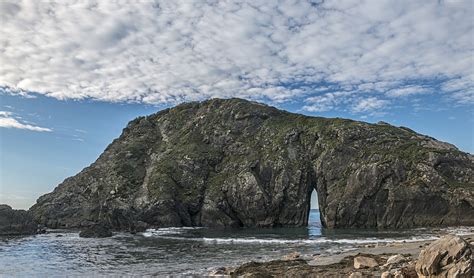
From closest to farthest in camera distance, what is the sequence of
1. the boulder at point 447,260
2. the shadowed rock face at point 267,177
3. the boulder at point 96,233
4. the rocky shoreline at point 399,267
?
1. the boulder at point 447,260
2. the rocky shoreline at point 399,267
3. the boulder at point 96,233
4. the shadowed rock face at point 267,177

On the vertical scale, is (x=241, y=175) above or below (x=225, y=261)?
above

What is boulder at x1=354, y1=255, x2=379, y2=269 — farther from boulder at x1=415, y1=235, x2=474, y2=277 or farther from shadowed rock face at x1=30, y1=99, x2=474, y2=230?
shadowed rock face at x1=30, y1=99, x2=474, y2=230

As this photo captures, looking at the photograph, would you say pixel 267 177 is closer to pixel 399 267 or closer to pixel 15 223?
pixel 15 223

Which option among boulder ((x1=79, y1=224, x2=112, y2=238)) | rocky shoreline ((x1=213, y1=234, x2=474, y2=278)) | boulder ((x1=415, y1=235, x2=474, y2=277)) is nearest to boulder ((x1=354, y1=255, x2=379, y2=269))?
rocky shoreline ((x1=213, y1=234, x2=474, y2=278))

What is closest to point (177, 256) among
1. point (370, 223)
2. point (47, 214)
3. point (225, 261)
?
point (225, 261)

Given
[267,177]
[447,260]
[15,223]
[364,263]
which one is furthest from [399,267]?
[15,223]

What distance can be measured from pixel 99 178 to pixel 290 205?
61.3 metres

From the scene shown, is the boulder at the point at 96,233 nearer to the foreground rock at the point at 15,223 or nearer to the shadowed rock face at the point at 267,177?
the shadowed rock face at the point at 267,177

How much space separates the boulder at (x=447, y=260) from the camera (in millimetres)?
16344

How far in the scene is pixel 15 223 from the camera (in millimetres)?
90125

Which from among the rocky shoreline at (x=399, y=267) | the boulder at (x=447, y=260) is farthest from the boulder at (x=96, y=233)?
the boulder at (x=447, y=260)

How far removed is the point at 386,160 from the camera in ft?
307

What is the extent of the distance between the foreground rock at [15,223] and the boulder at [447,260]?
91192 millimetres

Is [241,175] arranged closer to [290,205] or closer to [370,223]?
[290,205]
